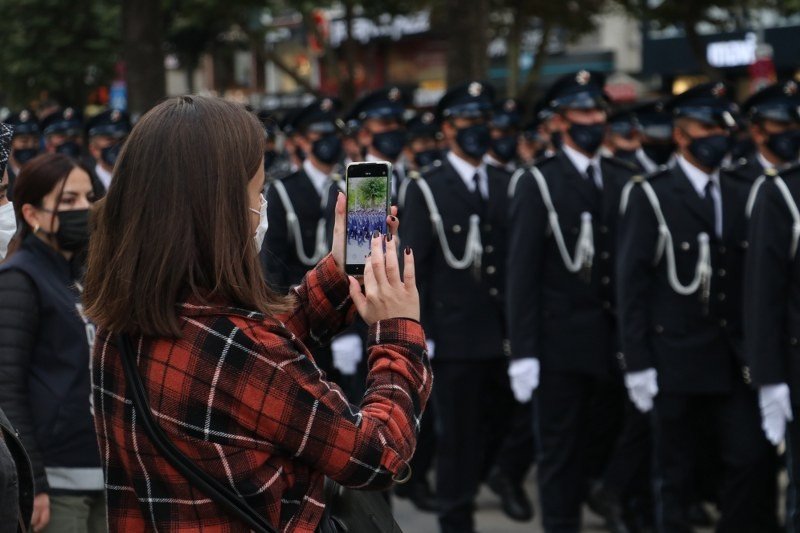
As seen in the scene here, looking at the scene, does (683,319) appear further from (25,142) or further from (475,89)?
(25,142)

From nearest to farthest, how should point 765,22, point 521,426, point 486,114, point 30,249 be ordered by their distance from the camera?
point 30,249, point 486,114, point 521,426, point 765,22

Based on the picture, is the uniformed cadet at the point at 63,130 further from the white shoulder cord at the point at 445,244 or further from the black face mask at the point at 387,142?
the white shoulder cord at the point at 445,244

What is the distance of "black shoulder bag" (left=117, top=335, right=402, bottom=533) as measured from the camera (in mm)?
2299

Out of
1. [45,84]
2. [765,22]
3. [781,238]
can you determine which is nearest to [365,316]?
[781,238]

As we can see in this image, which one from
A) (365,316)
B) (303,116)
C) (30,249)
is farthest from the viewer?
(303,116)

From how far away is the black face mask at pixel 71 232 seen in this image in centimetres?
414

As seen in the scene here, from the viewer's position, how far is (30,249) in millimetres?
4031

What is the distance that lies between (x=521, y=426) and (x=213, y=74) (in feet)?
139

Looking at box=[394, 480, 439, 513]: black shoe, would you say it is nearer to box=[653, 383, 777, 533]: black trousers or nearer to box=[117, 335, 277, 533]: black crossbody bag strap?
box=[653, 383, 777, 533]: black trousers

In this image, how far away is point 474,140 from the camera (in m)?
6.98

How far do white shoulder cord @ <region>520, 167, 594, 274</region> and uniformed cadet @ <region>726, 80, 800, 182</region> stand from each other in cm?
77

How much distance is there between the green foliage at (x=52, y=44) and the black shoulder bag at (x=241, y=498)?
23832mm

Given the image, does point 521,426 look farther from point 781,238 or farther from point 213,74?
point 213,74

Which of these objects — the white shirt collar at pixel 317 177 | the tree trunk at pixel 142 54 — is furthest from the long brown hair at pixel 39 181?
the tree trunk at pixel 142 54
